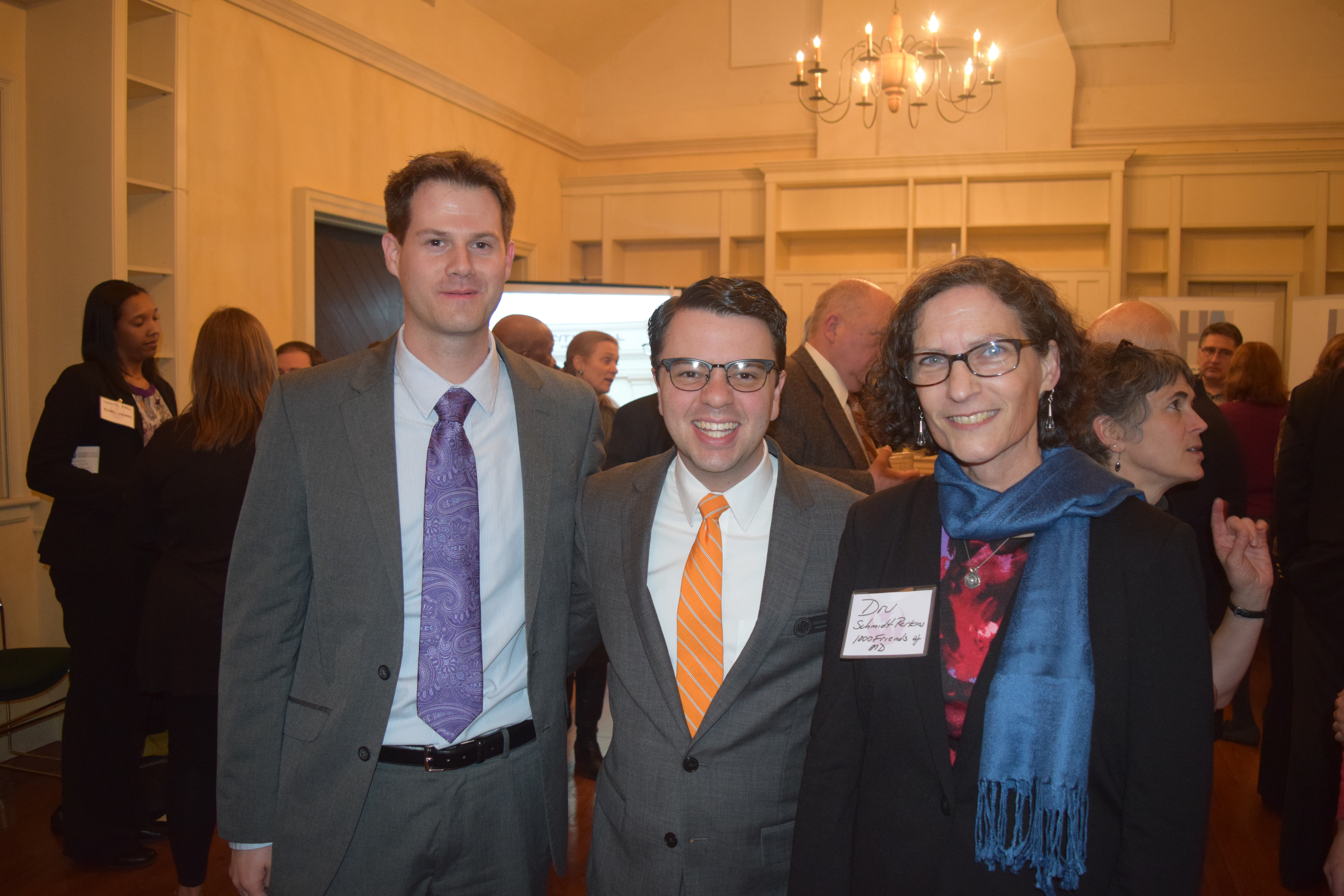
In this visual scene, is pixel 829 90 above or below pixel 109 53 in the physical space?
above

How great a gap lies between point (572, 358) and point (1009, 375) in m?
3.50

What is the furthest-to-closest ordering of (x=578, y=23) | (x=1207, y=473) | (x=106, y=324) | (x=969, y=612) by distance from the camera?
(x=578, y=23) → (x=106, y=324) → (x=1207, y=473) → (x=969, y=612)

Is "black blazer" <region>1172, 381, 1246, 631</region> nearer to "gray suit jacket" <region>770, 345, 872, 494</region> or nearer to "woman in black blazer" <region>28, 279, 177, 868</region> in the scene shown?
"gray suit jacket" <region>770, 345, 872, 494</region>

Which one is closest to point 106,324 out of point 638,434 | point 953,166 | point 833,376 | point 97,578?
point 97,578

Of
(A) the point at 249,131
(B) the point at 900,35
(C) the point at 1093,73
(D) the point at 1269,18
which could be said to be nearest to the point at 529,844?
(A) the point at 249,131

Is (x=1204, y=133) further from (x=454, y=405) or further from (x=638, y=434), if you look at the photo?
(x=454, y=405)

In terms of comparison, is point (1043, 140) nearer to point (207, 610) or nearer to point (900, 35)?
point (900, 35)

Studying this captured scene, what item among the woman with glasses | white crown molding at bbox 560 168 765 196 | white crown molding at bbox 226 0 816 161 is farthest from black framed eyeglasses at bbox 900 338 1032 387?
white crown molding at bbox 560 168 765 196

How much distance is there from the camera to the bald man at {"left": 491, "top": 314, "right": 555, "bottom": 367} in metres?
3.88

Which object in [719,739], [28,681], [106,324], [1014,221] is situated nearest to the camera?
[719,739]

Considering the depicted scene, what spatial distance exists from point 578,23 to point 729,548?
725 centimetres

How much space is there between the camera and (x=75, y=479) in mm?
3010

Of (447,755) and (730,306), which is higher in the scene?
(730,306)

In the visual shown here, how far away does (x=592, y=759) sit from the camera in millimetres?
3725
